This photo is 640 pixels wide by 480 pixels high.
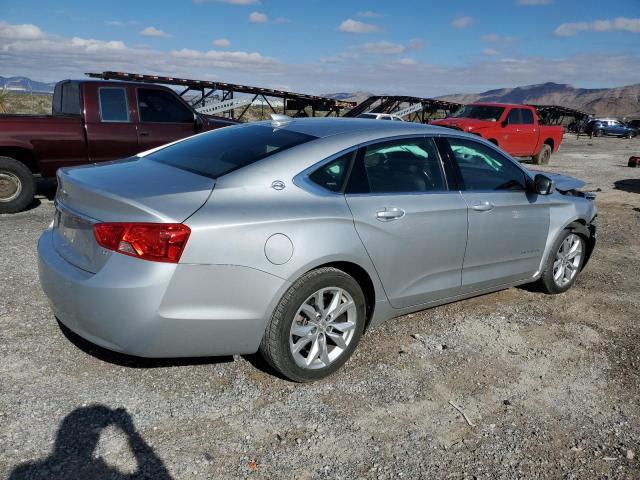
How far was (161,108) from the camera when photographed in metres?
8.16

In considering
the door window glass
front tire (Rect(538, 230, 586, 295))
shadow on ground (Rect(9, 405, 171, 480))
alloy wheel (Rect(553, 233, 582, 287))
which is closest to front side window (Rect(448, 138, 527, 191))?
front tire (Rect(538, 230, 586, 295))

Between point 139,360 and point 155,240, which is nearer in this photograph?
point 155,240

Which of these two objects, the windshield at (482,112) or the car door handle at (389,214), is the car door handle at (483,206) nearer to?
the car door handle at (389,214)

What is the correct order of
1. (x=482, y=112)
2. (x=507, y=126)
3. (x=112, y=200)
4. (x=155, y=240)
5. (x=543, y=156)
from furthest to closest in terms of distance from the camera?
(x=543, y=156) < (x=482, y=112) < (x=507, y=126) < (x=112, y=200) < (x=155, y=240)

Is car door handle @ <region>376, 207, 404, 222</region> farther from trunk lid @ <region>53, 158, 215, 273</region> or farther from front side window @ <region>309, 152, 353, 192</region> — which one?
trunk lid @ <region>53, 158, 215, 273</region>

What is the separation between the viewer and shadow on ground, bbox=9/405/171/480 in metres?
2.36

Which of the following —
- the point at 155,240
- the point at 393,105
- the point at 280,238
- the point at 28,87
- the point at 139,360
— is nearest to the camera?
the point at 155,240

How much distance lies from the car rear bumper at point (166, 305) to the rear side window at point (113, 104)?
17.5ft

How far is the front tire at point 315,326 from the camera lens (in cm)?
297

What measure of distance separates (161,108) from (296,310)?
6117mm

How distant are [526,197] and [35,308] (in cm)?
394

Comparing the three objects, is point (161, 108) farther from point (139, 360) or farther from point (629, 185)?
point (629, 185)

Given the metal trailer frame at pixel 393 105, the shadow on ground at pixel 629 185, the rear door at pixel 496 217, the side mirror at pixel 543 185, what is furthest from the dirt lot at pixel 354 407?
the metal trailer frame at pixel 393 105

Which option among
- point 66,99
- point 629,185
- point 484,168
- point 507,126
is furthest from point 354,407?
point 507,126
